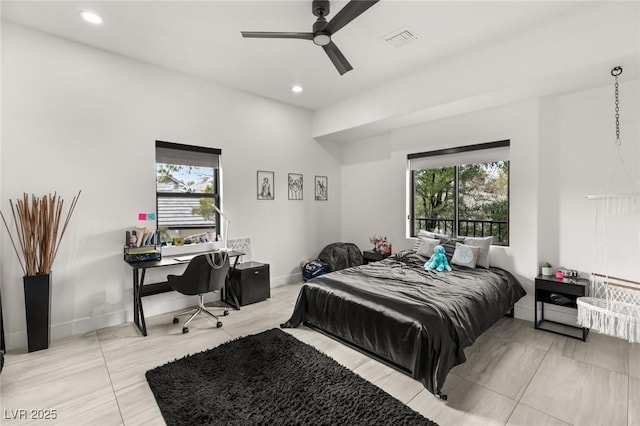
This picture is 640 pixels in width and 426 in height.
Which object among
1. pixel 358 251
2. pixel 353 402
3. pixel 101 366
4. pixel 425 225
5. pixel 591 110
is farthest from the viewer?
pixel 358 251

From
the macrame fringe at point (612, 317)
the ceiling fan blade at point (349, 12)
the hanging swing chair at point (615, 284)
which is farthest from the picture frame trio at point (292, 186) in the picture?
the macrame fringe at point (612, 317)

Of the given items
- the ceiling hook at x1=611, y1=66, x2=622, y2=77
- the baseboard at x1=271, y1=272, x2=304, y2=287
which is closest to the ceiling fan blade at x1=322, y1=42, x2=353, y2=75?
the ceiling hook at x1=611, y1=66, x2=622, y2=77

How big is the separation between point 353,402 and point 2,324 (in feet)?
10.4

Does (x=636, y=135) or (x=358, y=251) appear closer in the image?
(x=636, y=135)

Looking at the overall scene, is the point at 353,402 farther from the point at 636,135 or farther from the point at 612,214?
the point at 636,135

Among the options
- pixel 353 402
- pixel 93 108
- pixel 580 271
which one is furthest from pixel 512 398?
pixel 93 108

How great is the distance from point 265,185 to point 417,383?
3391mm

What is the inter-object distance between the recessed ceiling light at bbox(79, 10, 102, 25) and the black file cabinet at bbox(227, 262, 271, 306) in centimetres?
297

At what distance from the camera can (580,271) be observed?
10.8 ft

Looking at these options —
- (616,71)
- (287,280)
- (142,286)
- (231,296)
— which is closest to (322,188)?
(287,280)

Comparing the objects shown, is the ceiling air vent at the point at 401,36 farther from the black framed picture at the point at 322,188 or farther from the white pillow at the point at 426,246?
the black framed picture at the point at 322,188

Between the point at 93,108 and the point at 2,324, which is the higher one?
the point at 93,108

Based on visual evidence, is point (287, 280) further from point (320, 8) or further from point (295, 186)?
point (320, 8)

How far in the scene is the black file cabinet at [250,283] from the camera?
13.0ft
